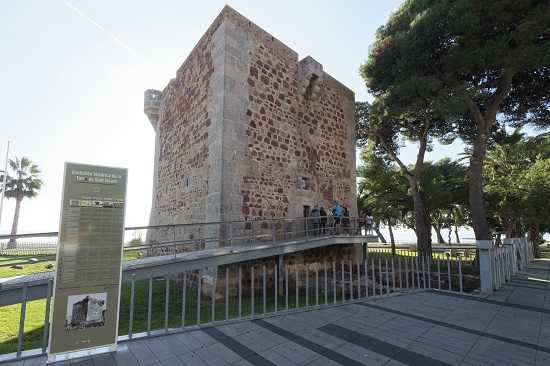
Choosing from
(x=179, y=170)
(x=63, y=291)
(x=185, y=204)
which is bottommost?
(x=63, y=291)

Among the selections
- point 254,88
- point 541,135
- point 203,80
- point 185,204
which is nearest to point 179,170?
point 185,204

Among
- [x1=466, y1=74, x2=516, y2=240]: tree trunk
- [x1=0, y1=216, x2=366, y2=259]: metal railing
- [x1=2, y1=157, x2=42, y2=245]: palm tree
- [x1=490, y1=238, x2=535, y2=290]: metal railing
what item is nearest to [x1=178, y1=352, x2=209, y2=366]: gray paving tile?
[x1=0, y1=216, x2=366, y2=259]: metal railing

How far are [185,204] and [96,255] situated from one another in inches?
270

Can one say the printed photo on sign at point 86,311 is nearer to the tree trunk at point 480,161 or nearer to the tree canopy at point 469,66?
the tree canopy at point 469,66

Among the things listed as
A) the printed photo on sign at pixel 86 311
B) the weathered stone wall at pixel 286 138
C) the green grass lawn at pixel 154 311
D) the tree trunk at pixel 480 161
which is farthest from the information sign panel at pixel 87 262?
the tree trunk at pixel 480 161

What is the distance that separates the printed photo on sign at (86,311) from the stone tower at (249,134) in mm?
4560

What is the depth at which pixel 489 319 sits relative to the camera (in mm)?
5035

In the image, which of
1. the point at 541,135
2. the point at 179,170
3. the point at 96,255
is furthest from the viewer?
the point at 541,135

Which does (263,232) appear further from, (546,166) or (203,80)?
(546,166)

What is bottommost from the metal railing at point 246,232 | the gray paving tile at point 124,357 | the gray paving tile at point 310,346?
the gray paving tile at point 310,346

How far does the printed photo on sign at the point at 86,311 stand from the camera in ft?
11.0

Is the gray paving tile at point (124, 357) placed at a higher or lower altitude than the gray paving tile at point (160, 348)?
higher

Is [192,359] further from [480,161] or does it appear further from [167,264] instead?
[480,161]

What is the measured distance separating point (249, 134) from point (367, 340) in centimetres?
677
